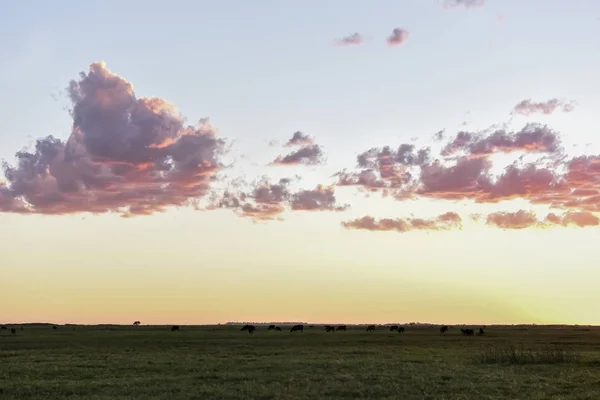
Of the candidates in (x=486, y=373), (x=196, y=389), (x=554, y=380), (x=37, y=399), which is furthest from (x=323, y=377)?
(x=37, y=399)

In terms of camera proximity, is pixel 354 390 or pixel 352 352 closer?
pixel 354 390

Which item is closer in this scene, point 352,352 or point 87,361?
point 87,361

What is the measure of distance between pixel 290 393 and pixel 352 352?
26305 mm

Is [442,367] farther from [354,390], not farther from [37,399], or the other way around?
[37,399]

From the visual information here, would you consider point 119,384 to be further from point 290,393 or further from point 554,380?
point 554,380

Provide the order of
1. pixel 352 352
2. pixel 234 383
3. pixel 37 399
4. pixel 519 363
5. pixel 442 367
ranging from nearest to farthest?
pixel 37 399 → pixel 234 383 → pixel 442 367 → pixel 519 363 → pixel 352 352

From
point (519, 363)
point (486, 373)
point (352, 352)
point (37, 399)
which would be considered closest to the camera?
point (37, 399)

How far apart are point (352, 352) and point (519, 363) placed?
15.3 meters

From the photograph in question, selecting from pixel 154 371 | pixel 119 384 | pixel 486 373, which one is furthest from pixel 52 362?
pixel 486 373

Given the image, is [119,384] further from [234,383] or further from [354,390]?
[354,390]

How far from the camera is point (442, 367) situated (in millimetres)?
40312

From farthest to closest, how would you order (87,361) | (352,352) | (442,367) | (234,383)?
(352,352) < (87,361) < (442,367) < (234,383)

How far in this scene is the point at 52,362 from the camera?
45.3 meters

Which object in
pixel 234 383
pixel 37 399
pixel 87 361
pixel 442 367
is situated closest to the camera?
pixel 37 399
